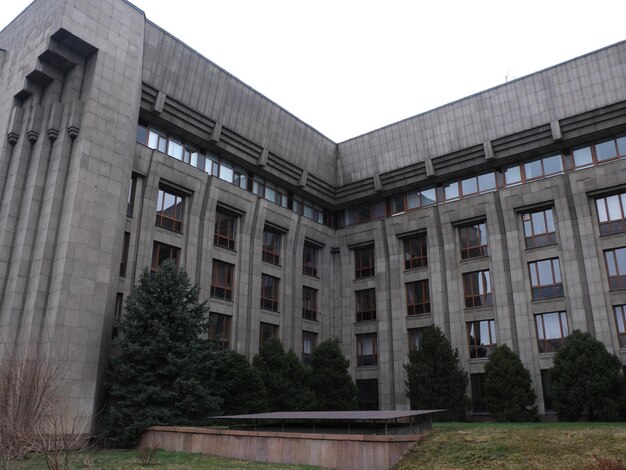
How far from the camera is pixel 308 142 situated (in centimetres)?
A: 4141

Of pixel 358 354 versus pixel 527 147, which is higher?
pixel 527 147

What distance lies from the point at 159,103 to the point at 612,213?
26858 millimetres

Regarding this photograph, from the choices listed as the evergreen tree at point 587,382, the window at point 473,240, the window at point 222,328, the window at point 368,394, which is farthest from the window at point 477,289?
the window at point 222,328

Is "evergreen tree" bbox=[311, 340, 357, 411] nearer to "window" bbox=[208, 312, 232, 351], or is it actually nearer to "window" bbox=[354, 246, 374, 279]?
"window" bbox=[208, 312, 232, 351]

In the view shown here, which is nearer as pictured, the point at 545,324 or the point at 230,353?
the point at 230,353

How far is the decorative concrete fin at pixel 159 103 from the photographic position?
31.7m

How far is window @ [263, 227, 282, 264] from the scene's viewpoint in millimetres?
38619

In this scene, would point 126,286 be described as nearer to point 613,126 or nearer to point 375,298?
point 375,298

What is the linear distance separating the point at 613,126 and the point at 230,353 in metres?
25.3

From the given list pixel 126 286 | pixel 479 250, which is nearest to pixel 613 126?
pixel 479 250

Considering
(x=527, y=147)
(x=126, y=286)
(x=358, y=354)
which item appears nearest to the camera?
(x=126, y=286)

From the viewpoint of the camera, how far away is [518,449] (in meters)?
16.3

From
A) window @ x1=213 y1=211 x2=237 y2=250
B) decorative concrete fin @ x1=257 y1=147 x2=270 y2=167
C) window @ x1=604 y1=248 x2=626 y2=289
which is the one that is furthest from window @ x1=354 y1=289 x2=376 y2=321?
window @ x1=604 y1=248 x2=626 y2=289

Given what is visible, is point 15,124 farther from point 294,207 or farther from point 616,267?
point 616,267
